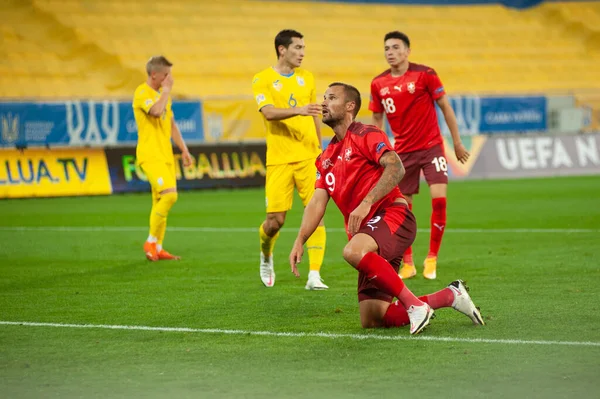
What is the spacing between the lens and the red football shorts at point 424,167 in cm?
1023

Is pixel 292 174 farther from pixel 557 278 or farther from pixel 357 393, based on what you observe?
pixel 357 393

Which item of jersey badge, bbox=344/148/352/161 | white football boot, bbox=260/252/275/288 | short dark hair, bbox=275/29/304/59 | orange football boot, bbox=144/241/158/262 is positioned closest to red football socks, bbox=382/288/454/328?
jersey badge, bbox=344/148/352/161

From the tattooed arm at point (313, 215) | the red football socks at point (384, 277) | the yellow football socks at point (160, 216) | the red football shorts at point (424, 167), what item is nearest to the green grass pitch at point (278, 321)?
the red football socks at point (384, 277)

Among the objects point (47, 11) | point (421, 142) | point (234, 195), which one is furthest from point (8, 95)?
point (421, 142)

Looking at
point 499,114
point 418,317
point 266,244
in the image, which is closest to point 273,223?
point 266,244

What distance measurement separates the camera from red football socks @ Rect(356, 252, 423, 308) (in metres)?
6.62

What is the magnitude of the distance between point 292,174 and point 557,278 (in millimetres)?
2625

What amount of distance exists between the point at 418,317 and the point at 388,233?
627 millimetres

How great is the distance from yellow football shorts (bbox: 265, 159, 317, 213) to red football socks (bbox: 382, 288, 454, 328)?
2.86m

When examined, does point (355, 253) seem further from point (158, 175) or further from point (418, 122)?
point (158, 175)

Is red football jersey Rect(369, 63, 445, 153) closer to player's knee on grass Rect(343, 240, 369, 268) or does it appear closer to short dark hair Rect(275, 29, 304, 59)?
short dark hair Rect(275, 29, 304, 59)

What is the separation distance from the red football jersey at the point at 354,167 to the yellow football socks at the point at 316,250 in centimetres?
219

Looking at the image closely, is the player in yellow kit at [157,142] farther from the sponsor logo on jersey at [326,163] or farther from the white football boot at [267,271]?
the sponsor logo on jersey at [326,163]

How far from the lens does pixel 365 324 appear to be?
6.95 m
